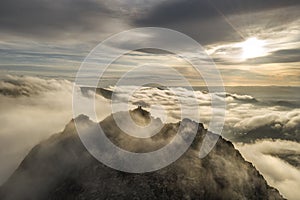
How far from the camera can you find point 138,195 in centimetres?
11938

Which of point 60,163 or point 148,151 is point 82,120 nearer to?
point 60,163

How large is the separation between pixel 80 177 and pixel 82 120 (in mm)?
37807

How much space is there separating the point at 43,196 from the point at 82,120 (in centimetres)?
4270

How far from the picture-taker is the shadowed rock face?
12362 centimetres

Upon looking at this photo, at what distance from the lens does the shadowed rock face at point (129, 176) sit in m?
124

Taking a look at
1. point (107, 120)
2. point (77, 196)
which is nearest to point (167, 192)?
point (77, 196)

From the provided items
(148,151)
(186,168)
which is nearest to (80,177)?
(148,151)

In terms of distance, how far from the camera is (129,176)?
418 feet

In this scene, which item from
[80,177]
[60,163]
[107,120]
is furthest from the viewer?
[107,120]

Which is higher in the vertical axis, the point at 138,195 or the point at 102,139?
the point at 102,139

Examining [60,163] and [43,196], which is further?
[60,163]

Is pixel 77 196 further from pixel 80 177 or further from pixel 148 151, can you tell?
pixel 148 151

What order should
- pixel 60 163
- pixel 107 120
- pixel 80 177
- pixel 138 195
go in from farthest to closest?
pixel 107 120
pixel 60 163
pixel 80 177
pixel 138 195

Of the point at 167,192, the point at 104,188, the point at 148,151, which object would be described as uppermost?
the point at 148,151
